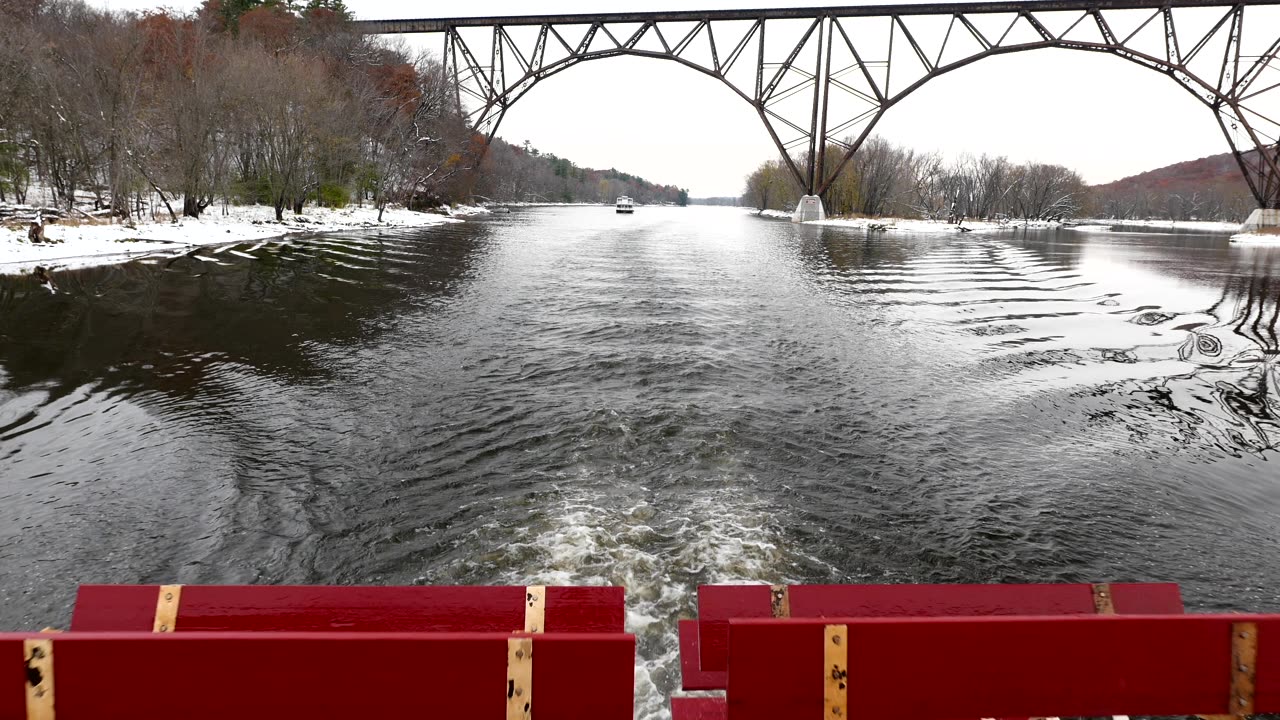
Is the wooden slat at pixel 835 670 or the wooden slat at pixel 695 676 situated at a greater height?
the wooden slat at pixel 835 670

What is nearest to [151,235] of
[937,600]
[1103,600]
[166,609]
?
[166,609]

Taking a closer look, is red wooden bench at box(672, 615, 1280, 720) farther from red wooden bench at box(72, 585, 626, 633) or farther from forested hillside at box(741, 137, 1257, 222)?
forested hillside at box(741, 137, 1257, 222)

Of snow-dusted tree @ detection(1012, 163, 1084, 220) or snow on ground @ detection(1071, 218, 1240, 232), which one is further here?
snow-dusted tree @ detection(1012, 163, 1084, 220)

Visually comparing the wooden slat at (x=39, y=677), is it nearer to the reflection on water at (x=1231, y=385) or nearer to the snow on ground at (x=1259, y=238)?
the reflection on water at (x=1231, y=385)

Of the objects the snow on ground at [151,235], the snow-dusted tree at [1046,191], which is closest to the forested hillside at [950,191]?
the snow-dusted tree at [1046,191]

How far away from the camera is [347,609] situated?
166 inches

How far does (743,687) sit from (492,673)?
124 cm

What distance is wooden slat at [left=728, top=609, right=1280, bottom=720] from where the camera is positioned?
356 cm

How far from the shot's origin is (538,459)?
26.0 feet

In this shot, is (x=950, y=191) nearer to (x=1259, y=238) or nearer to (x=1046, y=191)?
(x=1046, y=191)

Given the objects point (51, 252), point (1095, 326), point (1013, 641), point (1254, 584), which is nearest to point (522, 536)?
point (1013, 641)

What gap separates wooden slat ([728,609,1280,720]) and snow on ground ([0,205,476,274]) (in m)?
26.1

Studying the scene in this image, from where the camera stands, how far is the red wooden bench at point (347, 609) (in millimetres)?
4090

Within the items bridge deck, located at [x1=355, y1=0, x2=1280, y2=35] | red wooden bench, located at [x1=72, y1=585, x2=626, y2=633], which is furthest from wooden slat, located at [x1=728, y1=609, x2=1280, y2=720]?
bridge deck, located at [x1=355, y1=0, x2=1280, y2=35]
